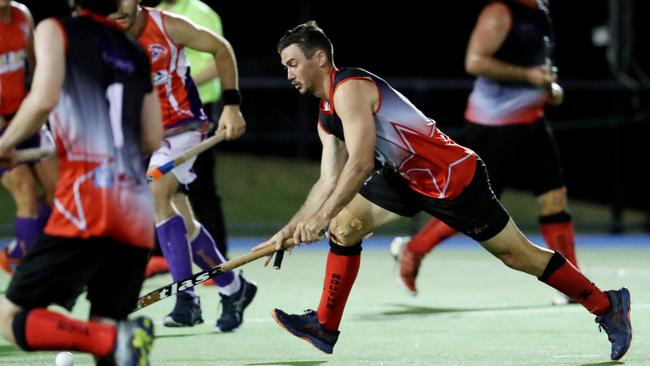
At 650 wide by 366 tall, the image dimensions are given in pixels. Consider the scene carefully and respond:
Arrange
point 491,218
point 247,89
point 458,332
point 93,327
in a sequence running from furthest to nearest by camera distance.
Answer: point 247,89 < point 458,332 < point 491,218 < point 93,327

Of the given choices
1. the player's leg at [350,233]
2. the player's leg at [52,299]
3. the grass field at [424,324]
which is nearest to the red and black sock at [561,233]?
the grass field at [424,324]

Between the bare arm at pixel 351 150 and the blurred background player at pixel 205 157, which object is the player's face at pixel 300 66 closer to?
the bare arm at pixel 351 150

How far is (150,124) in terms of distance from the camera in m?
4.59

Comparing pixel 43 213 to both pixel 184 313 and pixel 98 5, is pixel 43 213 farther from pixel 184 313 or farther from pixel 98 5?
pixel 98 5

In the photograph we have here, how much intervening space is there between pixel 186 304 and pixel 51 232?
2.49 metres

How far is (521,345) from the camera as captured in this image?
6.25 metres

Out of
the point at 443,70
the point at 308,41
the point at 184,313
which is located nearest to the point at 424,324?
the point at 184,313

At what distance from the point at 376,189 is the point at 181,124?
4.00 ft

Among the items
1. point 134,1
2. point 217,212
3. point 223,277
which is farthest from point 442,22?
point 134,1

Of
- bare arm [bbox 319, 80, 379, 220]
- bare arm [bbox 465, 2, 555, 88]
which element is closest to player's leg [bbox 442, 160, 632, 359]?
bare arm [bbox 319, 80, 379, 220]

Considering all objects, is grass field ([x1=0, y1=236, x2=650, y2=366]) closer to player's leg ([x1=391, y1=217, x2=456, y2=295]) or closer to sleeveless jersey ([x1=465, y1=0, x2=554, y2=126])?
player's leg ([x1=391, y1=217, x2=456, y2=295])

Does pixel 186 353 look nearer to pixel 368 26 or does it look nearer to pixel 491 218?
pixel 491 218

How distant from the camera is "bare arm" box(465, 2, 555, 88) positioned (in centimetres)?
791

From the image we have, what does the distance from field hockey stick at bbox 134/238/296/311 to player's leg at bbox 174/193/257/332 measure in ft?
3.31
